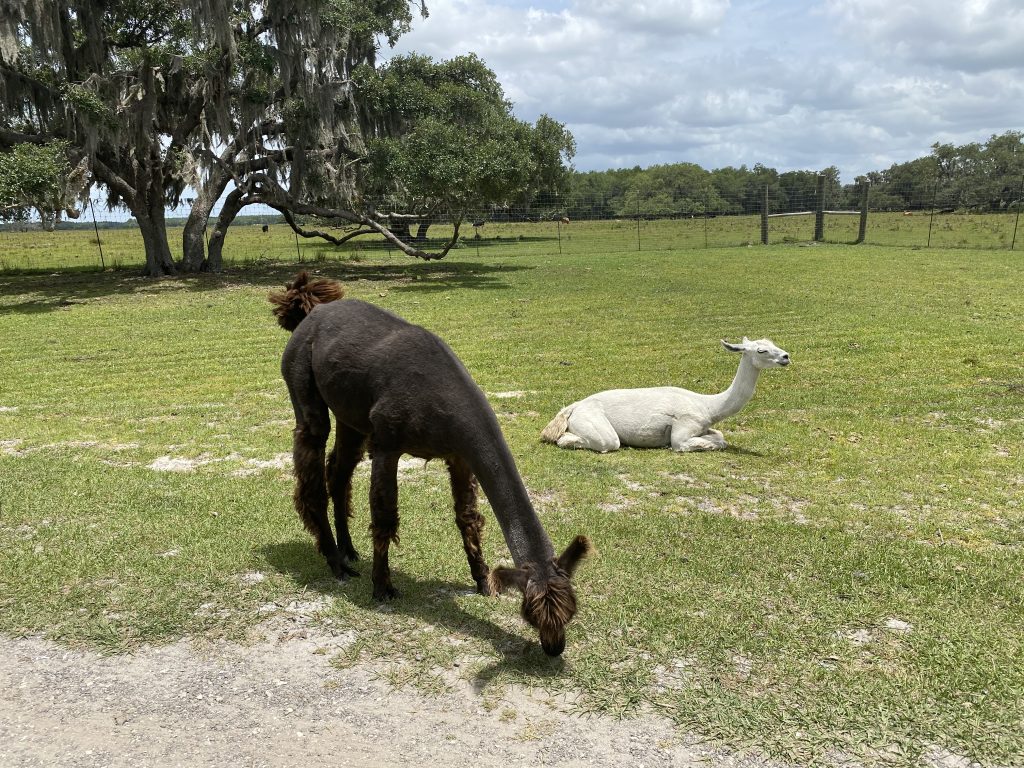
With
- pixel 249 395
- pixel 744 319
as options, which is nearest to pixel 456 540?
pixel 249 395

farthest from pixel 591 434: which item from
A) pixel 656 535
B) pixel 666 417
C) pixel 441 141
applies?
pixel 441 141

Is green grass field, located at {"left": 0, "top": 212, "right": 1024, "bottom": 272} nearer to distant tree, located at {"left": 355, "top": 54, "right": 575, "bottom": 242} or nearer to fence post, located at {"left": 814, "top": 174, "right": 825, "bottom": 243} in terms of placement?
fence post, located at {"left": 814, "top": 174, "right": 825, "bottom": 243}

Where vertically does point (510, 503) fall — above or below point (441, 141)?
below

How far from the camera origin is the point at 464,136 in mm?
23922

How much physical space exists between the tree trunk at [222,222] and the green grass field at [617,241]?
8.38 feet

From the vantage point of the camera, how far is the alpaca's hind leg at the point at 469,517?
4.74m

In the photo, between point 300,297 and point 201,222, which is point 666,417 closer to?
point 300,297

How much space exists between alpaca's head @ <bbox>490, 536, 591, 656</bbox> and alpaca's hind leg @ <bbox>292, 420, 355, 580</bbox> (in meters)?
1.65

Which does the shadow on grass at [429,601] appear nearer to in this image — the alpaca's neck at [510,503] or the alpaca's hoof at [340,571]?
the alpaca's hoof at [340,571]

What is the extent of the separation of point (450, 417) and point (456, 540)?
177cm

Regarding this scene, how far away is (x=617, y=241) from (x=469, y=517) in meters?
37.1

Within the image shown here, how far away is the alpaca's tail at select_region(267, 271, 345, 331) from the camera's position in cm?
555

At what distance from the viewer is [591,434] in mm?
7965

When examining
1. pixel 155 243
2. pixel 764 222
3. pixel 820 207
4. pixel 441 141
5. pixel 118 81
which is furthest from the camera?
pixel 820 207
